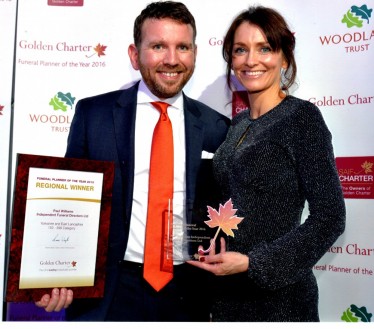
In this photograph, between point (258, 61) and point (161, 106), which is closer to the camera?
point (258, 61)

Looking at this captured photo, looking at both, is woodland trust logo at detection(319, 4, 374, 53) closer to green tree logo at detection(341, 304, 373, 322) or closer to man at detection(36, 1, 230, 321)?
man at detection(36, 1, 230, 321)

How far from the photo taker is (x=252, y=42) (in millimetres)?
1781

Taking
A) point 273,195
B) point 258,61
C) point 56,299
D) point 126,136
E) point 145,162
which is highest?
point 258,61

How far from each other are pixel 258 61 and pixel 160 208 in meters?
0.70

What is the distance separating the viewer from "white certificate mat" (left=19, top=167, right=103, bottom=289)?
1.71 metres

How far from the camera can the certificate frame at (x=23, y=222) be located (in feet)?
5.50

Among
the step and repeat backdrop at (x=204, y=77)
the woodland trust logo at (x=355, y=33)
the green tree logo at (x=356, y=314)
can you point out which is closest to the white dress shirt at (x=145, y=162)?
the step and repeat backdrop at (x=204, y=77)

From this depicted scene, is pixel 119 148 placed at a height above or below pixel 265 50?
below

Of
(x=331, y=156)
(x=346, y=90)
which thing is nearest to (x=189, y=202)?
(x=331, y=156)

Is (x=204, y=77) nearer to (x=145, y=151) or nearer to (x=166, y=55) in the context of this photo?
(x=166, y=55)

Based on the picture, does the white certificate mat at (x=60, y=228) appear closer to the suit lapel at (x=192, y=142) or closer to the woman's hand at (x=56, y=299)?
the woman's hand at (x=56, y=299)

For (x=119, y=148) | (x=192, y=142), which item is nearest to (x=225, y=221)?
(x=192, y=142)

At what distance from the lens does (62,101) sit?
2.19 metres
